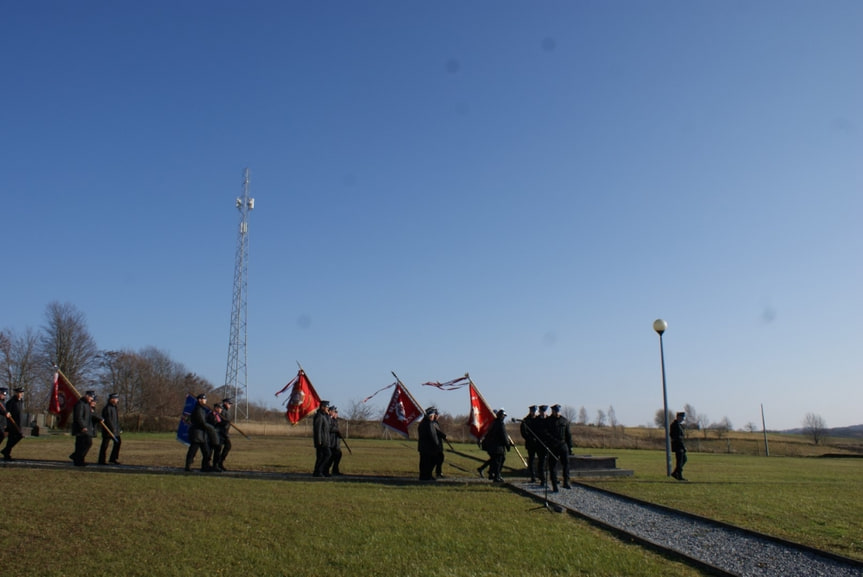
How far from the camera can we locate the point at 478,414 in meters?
19.3

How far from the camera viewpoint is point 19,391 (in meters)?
18.6

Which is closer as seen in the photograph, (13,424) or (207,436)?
(207,436)

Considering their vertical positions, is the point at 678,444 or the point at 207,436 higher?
the point at 207,436

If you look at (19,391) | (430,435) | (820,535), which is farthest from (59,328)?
(820,535)

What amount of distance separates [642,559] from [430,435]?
915 cm

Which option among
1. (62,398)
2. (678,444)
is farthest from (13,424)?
(678,444)

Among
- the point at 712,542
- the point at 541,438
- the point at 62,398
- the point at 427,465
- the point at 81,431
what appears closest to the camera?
the point at 712,542

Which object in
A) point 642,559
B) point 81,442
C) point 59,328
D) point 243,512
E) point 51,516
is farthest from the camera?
point 59,328

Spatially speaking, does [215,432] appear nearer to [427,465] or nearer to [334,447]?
[334,447]

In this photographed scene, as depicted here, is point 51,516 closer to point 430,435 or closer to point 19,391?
point 430,435

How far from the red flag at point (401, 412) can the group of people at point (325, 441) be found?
7.14ft

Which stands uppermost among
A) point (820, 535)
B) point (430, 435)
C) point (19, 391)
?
point (19, 391)

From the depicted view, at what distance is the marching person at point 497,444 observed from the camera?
660 inches

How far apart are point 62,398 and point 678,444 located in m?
19.5
